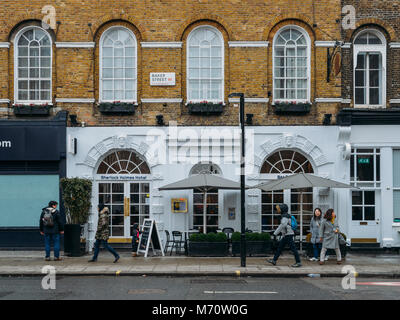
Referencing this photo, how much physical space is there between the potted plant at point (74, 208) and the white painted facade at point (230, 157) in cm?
117

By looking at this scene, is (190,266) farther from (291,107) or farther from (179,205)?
(291,107)

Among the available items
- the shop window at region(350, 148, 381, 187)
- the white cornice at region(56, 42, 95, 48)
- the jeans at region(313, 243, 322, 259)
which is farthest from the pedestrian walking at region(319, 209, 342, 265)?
the white cornice at region(56, 42, 95, 48)

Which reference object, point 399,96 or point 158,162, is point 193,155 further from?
point 399,96

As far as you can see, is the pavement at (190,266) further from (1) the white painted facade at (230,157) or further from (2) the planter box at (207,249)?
(1) the white painted facade at (230,157)

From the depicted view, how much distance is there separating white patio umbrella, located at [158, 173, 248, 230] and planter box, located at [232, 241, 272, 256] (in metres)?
1.22

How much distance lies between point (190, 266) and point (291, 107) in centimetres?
675

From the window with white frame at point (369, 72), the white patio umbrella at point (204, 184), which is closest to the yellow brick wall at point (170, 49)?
the window with white frame at point (369, 72)

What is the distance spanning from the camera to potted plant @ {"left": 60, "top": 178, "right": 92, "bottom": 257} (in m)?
18.3

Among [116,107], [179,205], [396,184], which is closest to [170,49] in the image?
[116,107]

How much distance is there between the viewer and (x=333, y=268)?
52.8 ft

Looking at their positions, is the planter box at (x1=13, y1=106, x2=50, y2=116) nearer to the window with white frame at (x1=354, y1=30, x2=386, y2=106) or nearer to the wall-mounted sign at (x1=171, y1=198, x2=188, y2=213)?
the wall-mounted sign at (x1=171, y1=198, x2=188, y2=213)

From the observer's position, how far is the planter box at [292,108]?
1973 centimetres

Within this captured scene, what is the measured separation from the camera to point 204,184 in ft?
59.2

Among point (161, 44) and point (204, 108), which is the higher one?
point (161, 44)
